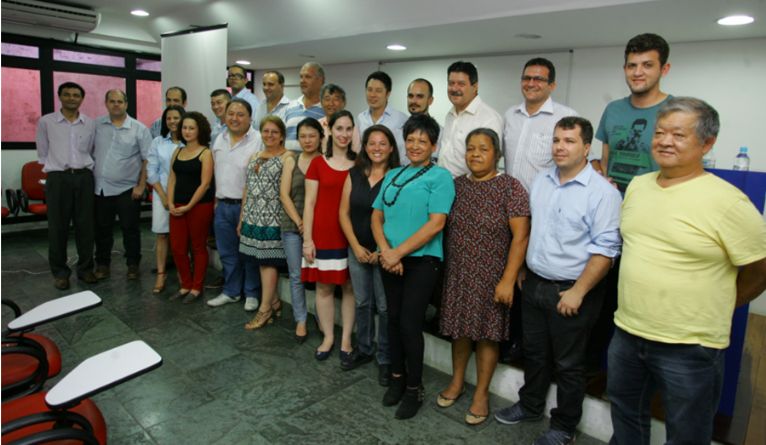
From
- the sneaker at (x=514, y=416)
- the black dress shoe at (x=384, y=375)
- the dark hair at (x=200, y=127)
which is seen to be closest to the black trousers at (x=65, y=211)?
the dark hair at (x=200, y=127)

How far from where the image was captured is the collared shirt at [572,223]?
2.20 meters

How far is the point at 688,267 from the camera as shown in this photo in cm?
176

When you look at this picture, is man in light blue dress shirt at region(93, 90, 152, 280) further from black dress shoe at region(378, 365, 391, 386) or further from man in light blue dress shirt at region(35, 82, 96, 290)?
black dress shoe at region(378, 365, 391, 386)

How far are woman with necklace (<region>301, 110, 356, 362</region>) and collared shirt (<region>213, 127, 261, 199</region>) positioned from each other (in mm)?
1024

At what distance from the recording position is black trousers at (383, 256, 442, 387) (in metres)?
2.66

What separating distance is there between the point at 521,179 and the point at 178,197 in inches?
109

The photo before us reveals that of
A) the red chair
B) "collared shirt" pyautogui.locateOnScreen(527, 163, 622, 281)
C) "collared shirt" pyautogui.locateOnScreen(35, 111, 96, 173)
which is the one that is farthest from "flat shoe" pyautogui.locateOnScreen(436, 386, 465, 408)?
the red chair

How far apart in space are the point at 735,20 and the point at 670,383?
11.0 feet

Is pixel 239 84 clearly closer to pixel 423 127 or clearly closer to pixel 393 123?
pixel 393 123

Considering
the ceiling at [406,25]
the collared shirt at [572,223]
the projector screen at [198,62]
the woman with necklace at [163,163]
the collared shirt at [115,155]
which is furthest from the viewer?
the projector screen at [198,62]

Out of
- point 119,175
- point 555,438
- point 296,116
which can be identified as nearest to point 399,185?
point 555,438

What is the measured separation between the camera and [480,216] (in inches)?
99.4

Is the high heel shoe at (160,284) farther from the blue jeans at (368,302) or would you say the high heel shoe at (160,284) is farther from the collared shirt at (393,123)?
the collared shirt at (393,123)

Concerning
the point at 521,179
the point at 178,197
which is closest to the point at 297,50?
the point at 178,197
